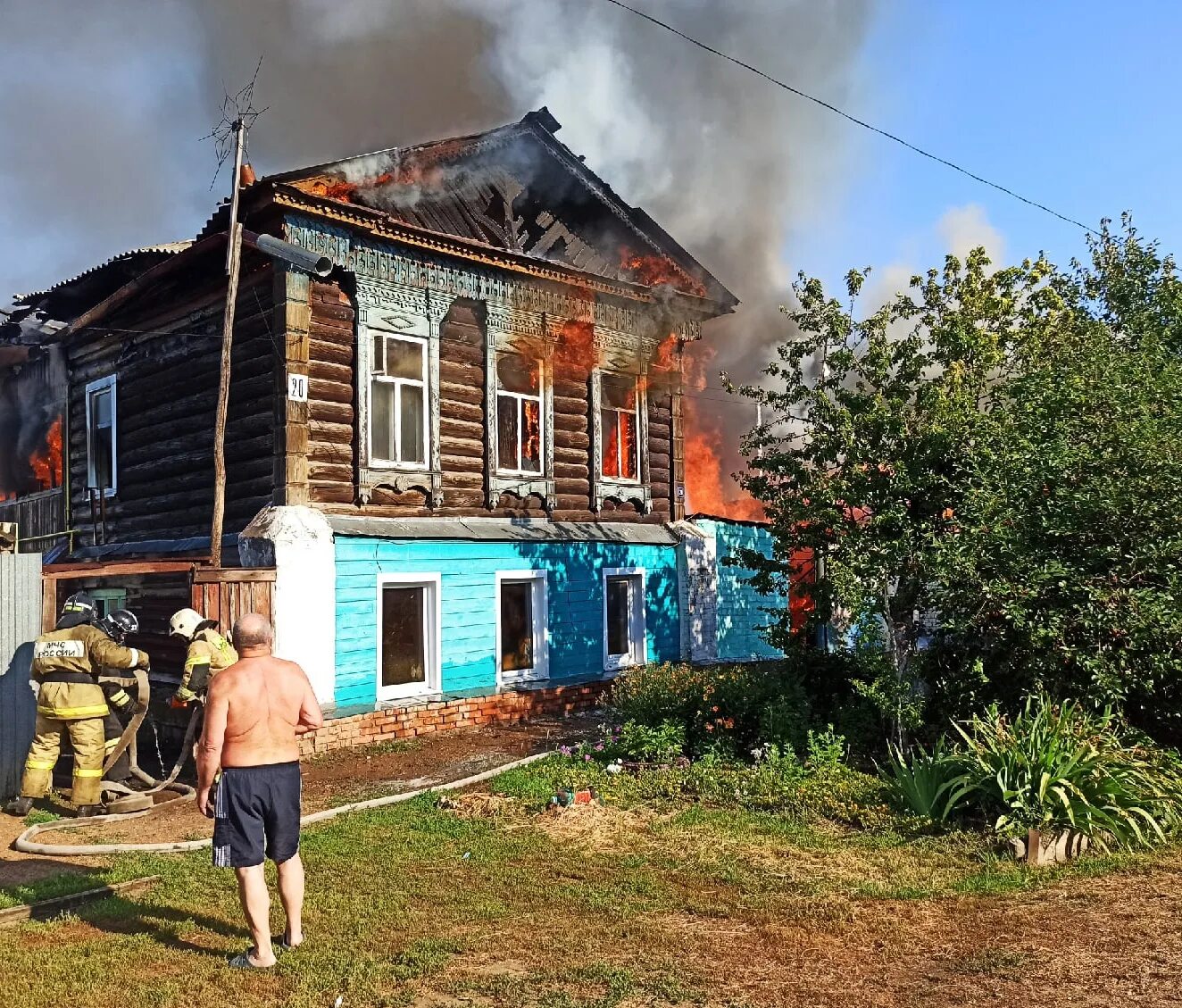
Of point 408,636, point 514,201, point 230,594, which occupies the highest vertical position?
point 514,201

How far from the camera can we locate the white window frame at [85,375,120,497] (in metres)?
15.8

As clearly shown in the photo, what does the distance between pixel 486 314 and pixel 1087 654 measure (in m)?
9.44

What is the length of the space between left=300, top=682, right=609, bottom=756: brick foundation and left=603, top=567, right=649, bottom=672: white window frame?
0.61m

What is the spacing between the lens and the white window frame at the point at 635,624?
627 inches

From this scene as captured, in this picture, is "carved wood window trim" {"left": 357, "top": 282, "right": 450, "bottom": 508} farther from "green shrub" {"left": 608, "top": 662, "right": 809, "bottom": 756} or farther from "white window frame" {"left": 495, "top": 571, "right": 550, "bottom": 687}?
"green shrub" {"left": 608, "top": 662, "right": 809, "bottom": 756}

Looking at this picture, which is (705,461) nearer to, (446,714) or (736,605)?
(736,605)

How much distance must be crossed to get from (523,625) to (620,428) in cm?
404

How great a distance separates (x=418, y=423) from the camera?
45.7 feet

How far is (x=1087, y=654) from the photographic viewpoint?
8.28 meters

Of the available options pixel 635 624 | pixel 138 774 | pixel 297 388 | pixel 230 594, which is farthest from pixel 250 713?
pixel 635 624

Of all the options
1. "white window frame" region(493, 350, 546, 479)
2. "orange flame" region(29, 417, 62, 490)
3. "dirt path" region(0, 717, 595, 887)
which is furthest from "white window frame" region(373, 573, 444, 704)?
"orange flame" region(29, 417, 62, 490)

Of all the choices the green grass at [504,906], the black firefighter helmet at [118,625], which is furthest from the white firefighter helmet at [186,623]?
the green grass at [504,906]

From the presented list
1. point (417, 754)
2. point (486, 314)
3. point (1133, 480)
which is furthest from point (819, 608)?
point (486, 314)

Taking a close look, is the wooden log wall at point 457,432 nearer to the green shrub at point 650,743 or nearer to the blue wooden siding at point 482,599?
the blue wooden siding at point 482,599
